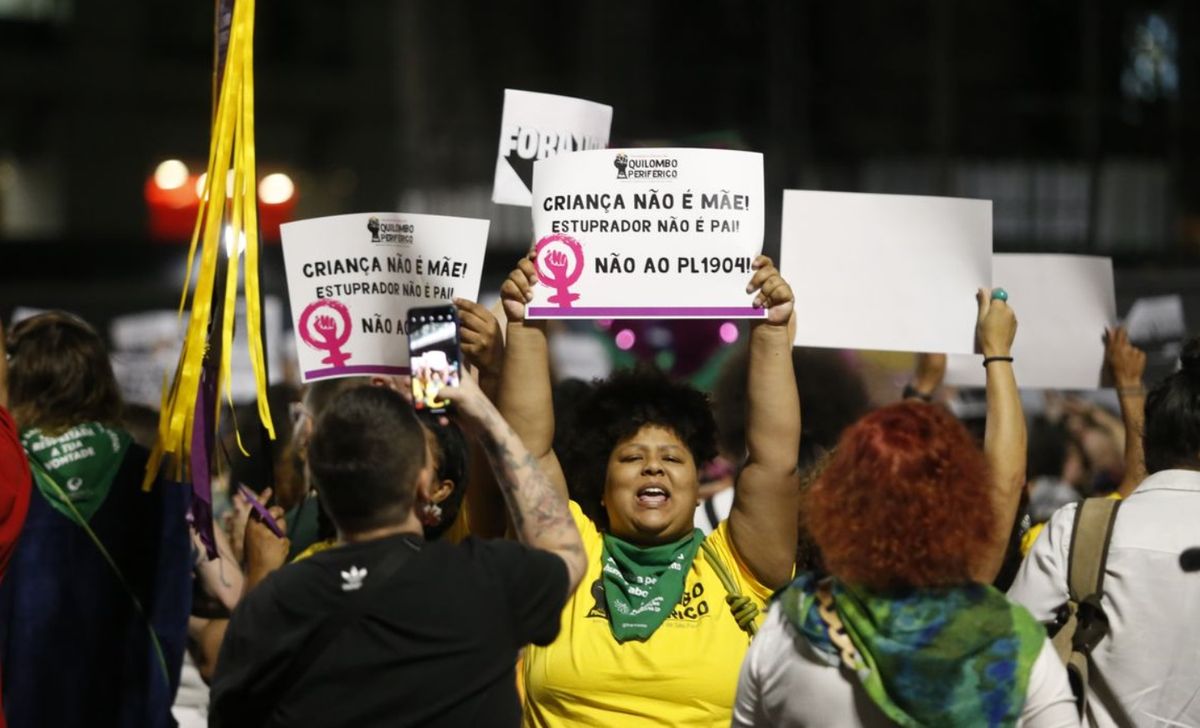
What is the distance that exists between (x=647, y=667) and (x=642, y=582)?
201 millimetres

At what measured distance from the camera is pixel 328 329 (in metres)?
4.57

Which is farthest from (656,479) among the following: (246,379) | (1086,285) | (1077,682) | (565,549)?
(246,379)

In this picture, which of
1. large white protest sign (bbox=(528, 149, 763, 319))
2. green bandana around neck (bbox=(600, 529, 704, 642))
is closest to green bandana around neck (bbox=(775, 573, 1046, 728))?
green bandana around neck (bbox=(600, 529, 704, 642))

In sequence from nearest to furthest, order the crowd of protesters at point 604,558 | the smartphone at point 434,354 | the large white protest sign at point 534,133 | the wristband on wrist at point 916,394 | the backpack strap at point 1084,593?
the crowd of protesters at point 604,558, the smartphone at point 434,354, the backpack strap at point 1084,593, the large white protest sign at point 534,133, the wristband on wrist at point 916,394

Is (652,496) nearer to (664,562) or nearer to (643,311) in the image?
(664,562)

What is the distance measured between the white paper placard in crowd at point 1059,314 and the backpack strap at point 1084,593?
124 centimetres

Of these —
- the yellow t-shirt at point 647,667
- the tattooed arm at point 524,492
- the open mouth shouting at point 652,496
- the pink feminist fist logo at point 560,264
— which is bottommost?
the yellow t-shirt at point 647,667

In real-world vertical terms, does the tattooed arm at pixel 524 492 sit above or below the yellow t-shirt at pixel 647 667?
above

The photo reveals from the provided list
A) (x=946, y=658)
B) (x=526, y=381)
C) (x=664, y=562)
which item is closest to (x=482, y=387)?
(x=526, y=381)

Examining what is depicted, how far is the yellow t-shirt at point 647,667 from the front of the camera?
3.95 metres

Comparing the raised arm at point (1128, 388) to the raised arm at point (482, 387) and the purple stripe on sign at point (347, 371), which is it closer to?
the raised arm at point (482, 387)

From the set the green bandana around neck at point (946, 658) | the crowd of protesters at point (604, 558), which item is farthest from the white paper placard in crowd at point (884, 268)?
the green bandana around neck at point (946, 658)

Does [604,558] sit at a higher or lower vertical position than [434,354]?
lower

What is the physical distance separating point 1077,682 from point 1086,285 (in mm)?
1524
